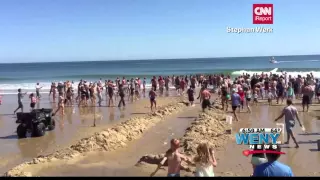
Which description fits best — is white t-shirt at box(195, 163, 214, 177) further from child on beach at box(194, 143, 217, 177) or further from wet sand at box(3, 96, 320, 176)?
wet sand at box(3, 96, 320, 176)

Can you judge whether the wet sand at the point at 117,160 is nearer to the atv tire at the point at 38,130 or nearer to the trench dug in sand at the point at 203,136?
the trench dug in sand at the point at 203,136

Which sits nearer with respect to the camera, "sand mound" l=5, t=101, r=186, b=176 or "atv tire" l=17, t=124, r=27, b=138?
"sand mound" l=5, t=101, r=186, b=176

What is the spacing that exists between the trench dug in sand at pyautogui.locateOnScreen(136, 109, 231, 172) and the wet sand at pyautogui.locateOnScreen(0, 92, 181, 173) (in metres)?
3.88

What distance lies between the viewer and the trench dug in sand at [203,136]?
357 inches

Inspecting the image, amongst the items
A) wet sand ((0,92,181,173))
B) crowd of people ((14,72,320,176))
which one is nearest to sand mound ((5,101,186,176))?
wet sand ((0,92,181,173))

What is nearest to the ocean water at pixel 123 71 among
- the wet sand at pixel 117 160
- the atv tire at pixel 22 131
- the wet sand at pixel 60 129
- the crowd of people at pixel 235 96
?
the crowd of people at pixel 235 96

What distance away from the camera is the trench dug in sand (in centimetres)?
906

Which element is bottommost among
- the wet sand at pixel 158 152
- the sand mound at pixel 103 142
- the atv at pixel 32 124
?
the wet sand at pixel 158 152

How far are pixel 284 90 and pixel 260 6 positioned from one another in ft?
22.8

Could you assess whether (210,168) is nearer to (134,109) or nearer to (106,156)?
Result: (106,156)

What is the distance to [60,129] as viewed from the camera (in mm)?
14484

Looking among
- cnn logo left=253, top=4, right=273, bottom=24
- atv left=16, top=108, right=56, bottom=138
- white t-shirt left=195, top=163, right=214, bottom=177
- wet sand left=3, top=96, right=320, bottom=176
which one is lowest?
wet sand left=3, top=96, right=320, bottom=176

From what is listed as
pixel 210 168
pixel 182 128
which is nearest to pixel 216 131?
pixel 182 128

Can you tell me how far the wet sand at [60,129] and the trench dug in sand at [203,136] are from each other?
3.88 metres
